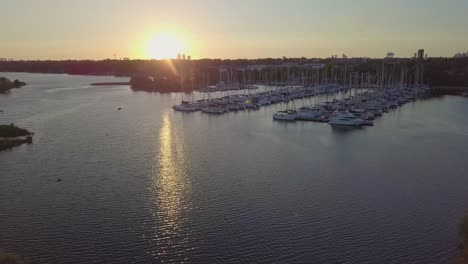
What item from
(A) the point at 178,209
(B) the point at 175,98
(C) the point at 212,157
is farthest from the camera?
(B) the point at 175,98

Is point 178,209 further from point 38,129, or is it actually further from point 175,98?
point 175,98

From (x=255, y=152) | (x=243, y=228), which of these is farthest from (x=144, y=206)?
(x=255, y=152)

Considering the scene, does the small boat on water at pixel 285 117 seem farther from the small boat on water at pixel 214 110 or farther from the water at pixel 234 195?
the small boat on water at pixel 214 110

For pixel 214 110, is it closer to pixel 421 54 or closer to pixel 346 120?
pixel 346 120

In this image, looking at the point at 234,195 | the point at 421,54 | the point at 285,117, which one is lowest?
the point at 234,195

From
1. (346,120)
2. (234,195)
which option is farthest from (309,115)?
(234,195)

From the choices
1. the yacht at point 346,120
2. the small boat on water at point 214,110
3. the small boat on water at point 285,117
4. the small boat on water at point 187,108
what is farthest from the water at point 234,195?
the small boat on water at point 187,108
